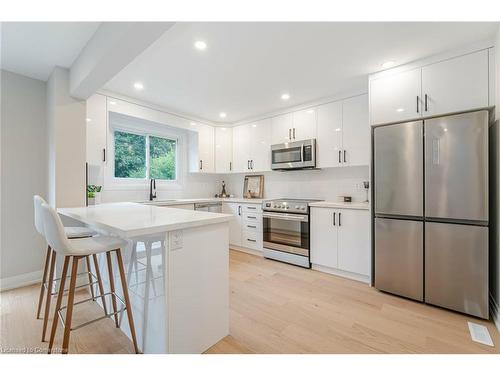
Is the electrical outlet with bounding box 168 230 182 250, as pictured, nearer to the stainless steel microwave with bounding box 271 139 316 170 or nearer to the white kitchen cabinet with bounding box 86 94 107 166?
the white kitchen cabinet with bounding box 86 94 107 166

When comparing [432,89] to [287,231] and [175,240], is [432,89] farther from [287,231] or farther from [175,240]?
[175,240]

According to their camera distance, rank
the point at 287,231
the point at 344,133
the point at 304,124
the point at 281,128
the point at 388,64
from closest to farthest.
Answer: the point at 388,64 < the point at 344,133 < the point at 287,231 < the point at 304,124 < the point at 281,128

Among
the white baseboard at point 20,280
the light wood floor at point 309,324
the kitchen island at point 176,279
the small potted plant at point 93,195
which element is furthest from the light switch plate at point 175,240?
the white baseboard at point 20,280

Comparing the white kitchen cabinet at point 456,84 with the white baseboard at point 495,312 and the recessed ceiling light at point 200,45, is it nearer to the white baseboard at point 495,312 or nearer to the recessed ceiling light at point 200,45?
the white baseboard at point 495,312

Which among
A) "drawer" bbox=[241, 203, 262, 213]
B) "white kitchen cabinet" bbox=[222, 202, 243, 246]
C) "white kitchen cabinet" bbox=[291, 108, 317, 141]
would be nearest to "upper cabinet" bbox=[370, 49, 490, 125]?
"white kitchen cabinet" bbox=[291, 108, 317, 141]

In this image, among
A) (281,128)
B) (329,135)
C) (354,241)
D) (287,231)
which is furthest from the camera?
(281,128)

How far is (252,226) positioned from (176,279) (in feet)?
7.97

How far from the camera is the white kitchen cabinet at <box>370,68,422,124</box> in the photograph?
2221 mm

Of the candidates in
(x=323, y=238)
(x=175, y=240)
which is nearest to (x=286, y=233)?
(x=323, y=238)

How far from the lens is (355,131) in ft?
9.72

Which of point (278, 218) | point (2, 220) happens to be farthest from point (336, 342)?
point (2, 220)

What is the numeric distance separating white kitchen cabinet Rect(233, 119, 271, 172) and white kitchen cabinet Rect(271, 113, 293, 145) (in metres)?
0.10

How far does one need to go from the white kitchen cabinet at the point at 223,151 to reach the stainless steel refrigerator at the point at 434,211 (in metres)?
2.64

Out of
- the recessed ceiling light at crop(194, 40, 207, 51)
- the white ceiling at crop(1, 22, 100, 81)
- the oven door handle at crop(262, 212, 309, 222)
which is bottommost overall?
the oven door handle at crop(262, 212, 309, 222)
